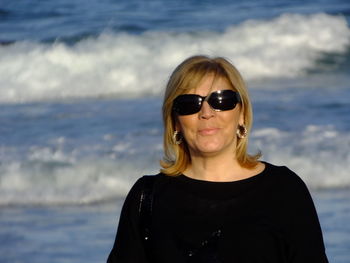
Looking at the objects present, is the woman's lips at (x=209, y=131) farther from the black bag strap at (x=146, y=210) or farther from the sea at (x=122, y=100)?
the sea at (x=122, y=100)

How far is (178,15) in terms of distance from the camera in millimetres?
16828

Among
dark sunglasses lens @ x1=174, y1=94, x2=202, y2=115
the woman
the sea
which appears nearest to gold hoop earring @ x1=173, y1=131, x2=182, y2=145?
the woman

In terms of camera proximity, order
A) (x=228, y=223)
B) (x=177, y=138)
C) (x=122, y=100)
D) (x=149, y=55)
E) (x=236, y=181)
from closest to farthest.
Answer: (x=228, y=223) < (x=236, y=181) < (x=177, y=138) < (x=122, y=100) < (x=149, y=55)

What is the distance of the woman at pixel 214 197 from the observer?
3.40 m

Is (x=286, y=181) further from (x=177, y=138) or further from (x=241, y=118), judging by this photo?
(x=177, y=138)

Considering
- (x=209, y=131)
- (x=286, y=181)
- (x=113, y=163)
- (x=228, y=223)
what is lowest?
(x=228, y=223)

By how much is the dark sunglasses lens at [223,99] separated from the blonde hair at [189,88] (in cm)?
3

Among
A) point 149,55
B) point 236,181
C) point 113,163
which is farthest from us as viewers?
point 149,55

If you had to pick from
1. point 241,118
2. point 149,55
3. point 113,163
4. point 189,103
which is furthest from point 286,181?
point 149,55

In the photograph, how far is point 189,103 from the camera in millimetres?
3516

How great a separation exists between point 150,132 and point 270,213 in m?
7.02

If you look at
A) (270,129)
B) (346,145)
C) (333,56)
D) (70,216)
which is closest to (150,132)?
(270,129)

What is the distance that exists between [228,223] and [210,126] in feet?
1.01

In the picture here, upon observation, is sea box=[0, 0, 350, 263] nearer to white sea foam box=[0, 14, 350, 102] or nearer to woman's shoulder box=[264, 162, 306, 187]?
white sea foam box=[0, 14, 350, 102]
